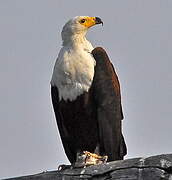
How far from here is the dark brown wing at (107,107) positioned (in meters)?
10.3

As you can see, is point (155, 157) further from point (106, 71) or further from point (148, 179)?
point (106, 71)

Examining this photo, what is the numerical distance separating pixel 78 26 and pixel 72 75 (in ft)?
3.60

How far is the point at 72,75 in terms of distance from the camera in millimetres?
10203

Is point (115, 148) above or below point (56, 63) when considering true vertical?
below

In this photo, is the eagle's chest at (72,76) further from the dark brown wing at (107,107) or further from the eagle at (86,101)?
the dark brown wing at (107,107)

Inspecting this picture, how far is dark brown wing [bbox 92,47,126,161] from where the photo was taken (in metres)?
10.3

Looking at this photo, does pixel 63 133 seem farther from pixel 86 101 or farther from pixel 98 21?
pixel 98 21

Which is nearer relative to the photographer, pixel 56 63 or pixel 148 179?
pixel 148 179

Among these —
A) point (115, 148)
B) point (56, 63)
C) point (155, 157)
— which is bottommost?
point (115, 148)

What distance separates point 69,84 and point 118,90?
0.85 meters

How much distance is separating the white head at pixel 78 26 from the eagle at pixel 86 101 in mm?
73

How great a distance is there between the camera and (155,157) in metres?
7.09

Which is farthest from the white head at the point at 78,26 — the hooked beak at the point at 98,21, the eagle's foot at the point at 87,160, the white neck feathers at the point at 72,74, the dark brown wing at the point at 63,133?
the eagle's foot at the point at 87,160

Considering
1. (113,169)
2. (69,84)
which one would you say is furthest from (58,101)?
(113,169)
